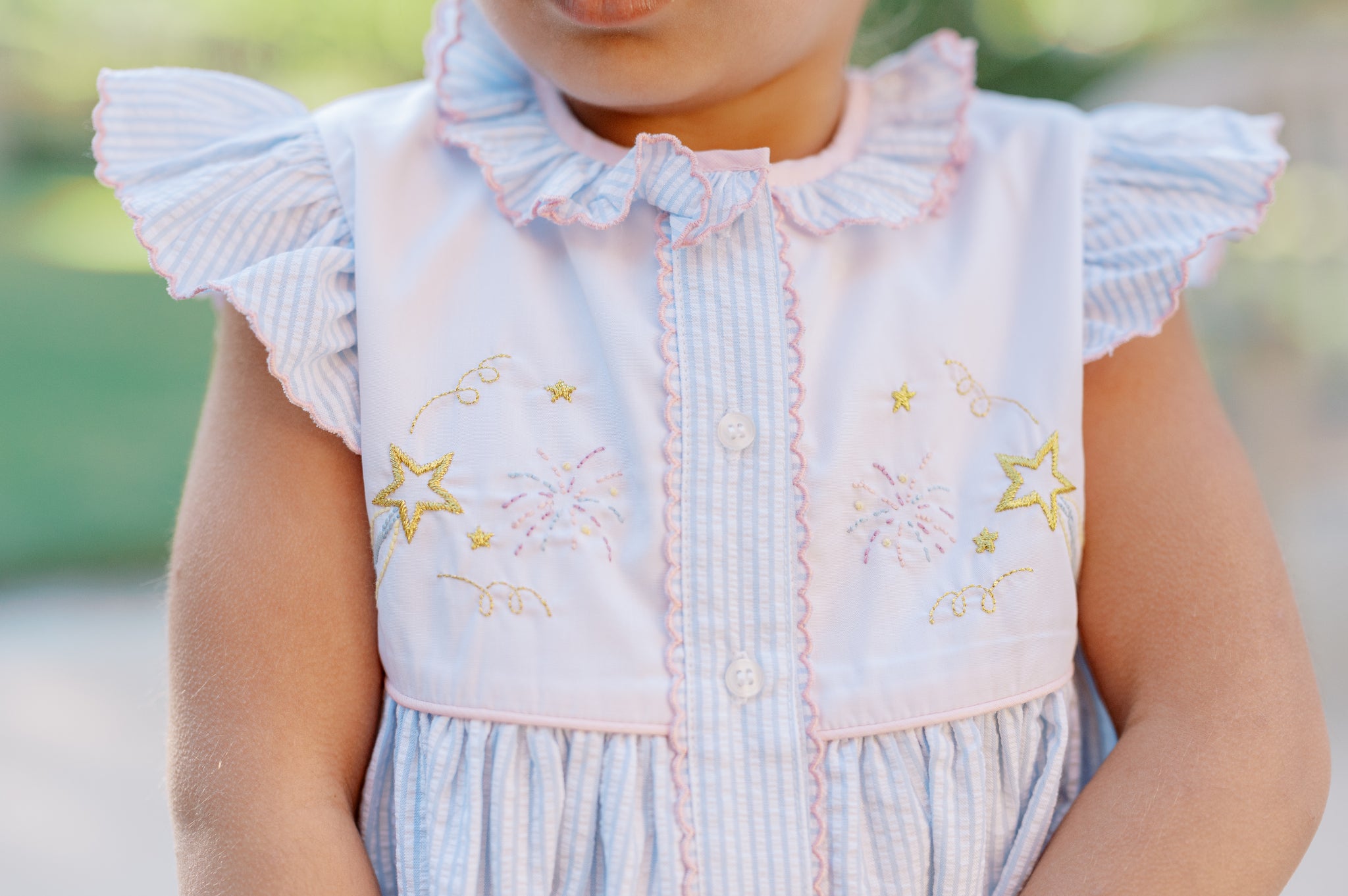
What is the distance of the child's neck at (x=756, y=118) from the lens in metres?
0.78

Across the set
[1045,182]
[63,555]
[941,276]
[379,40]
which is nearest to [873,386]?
[941,276]

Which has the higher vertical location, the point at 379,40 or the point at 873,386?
the point at 873,386

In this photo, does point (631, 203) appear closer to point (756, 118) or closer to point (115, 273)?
point (756, 118)

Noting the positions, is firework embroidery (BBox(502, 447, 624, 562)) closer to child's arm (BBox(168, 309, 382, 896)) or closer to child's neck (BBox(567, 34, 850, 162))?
child's arm (BBox(168, 309, 382, 896))

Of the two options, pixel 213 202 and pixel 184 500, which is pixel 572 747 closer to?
pixel 184 500

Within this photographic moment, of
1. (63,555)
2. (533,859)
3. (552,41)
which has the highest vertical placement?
Result: (552,41)

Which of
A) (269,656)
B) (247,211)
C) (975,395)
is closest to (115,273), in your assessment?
(247,211)

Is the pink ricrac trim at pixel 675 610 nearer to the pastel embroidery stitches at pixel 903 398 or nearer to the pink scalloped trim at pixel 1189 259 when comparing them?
the pastel embroidery stitches at pixel 903 398

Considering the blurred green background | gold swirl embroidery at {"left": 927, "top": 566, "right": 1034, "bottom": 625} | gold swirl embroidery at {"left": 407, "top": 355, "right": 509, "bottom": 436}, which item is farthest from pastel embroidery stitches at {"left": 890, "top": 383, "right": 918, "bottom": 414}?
the blurred green background

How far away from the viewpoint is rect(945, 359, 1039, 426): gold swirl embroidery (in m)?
0.74

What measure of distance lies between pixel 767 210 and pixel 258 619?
1.21 feet

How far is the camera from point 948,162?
0.84 m

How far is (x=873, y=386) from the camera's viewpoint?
28.7 inches

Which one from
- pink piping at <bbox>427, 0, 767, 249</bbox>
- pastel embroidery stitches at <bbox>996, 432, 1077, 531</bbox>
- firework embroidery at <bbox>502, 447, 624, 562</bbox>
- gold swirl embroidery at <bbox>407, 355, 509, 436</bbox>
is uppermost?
pink piping at <bbox>427, 0, 767, 249</bbox>
